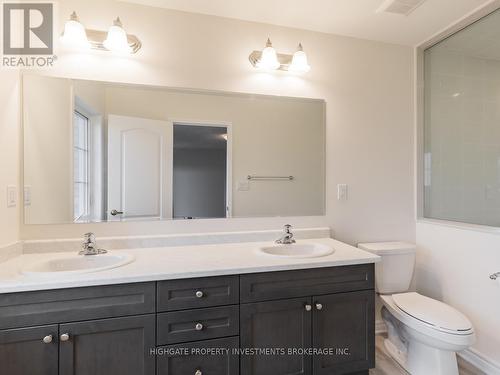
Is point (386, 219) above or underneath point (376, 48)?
underneath

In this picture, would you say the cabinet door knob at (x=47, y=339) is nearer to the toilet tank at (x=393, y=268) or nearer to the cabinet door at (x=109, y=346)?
the cabinet door at (x=109, y=346)

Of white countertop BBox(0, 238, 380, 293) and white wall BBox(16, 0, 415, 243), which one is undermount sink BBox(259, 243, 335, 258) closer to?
white countertop BBox(0, 238, 380, 293)

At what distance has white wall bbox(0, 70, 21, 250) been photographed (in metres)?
1.46

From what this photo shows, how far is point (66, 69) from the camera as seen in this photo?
1.66 metres

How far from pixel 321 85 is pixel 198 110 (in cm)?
96

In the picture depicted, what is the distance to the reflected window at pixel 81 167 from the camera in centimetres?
168

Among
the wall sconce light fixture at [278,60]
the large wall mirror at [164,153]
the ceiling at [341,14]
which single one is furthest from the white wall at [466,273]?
the wall sconce light fixture at [278,60]

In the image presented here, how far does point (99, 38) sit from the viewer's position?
165 centimetres

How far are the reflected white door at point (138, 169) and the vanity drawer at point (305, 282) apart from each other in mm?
779

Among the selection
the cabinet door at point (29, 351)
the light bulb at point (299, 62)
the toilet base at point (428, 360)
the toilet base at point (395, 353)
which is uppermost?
the light bulb at point (299, 62)

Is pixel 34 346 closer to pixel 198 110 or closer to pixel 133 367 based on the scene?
pixel 133 367

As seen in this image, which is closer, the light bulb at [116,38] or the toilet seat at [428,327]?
the toilet seat at [428,327]

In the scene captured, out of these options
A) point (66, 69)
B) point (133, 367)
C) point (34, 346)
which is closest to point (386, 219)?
point (133, 367)

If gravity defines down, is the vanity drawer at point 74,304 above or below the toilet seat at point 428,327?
above
